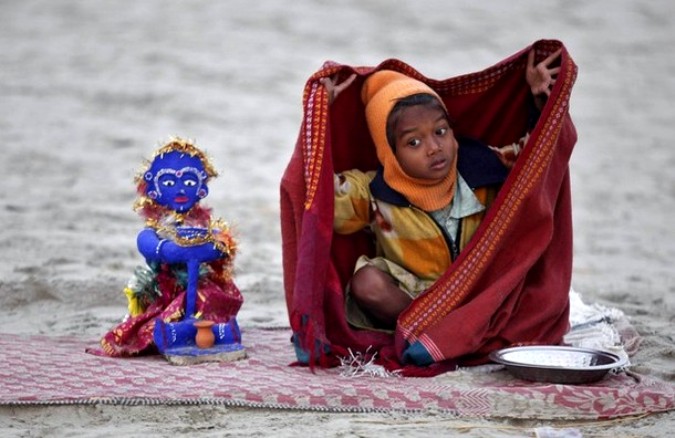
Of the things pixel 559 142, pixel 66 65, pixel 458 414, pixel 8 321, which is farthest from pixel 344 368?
pixel 66 65

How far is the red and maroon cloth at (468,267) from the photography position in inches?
184

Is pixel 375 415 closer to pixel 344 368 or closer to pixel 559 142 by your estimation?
pixel 344 368

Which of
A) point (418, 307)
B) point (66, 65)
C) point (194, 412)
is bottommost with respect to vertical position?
point (194, 412)

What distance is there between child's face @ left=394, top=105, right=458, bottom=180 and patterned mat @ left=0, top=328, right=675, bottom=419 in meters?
0.80

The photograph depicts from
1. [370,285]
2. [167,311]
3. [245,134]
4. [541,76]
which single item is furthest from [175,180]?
[245,134]

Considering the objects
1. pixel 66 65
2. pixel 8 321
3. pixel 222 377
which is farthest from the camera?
pixel 66 65

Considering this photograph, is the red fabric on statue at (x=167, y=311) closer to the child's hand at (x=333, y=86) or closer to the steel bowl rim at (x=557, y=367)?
the child's hand at (x=333, y=86)

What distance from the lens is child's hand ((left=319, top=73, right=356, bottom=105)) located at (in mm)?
4859

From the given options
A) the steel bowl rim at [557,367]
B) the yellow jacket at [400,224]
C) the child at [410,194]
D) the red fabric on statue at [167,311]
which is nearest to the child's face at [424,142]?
the child at [410,194]

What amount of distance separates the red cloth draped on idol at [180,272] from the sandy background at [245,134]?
0.68 meters

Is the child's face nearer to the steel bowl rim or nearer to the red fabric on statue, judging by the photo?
the steel bowl rim

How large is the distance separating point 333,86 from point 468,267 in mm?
888

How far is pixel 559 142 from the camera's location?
16.0 feet

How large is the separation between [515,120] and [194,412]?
6.44 feet
